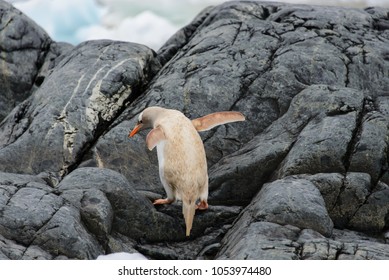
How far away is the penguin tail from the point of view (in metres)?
10.1

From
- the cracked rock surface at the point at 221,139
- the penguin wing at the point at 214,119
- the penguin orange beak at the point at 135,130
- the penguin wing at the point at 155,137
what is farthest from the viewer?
the penguin orange beak at the point at 135,130

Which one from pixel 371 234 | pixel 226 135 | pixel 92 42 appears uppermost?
pixel 92 42

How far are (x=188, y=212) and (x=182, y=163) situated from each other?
731 mm

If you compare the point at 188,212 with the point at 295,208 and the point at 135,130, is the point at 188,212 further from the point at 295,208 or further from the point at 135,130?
the point at 135,130

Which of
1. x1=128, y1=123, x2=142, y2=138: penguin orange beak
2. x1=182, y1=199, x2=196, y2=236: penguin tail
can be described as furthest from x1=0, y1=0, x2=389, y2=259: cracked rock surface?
x1=128, y1=123, x2=142, y2=138: penguin orange beak

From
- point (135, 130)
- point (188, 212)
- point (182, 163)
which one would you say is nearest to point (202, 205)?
point (188, 212)

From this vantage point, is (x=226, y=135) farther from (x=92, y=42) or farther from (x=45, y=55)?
(x=45, y=55)

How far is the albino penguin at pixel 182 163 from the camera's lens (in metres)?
10.3

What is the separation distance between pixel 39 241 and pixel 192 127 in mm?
3111

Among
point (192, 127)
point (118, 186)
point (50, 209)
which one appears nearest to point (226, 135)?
point (192, 127)

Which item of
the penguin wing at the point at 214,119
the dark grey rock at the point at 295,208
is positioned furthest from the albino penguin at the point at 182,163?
the dark grey rock at the point at 295,208

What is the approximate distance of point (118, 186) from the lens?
408 inches

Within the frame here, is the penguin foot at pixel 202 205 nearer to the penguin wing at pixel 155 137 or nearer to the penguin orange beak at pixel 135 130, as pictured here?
the penguin wing at pixel 155 137
